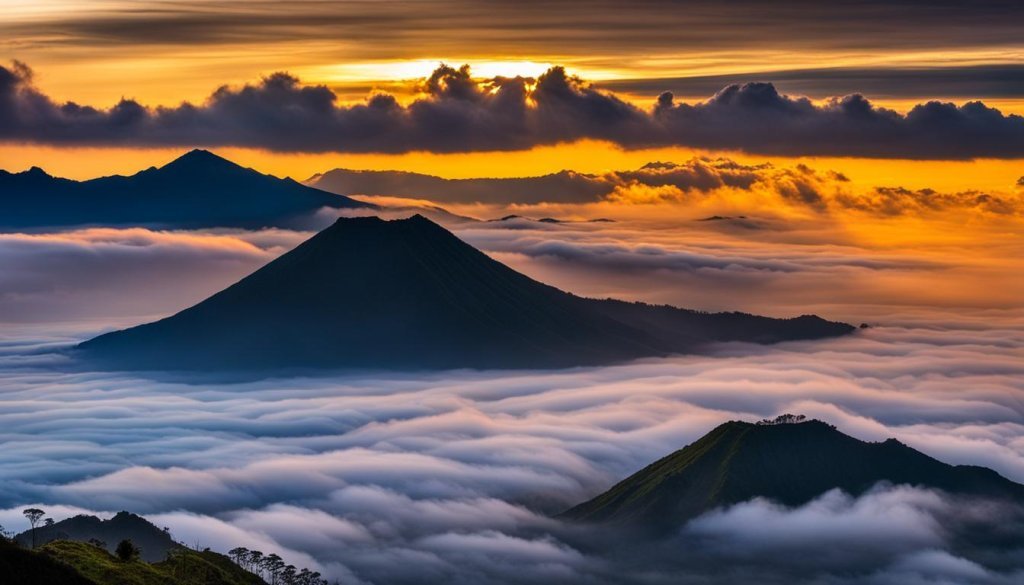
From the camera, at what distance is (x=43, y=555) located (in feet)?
593

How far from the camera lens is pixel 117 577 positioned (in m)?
200

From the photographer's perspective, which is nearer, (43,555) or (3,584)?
(3,584)

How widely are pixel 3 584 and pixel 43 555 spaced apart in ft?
42.3

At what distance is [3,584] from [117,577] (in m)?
32.1

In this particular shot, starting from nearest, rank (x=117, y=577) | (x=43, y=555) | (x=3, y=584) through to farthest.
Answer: (x=3, y=584) → (x=43, y=555) → (x=117, y=577)

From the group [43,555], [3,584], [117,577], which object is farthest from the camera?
[117,577]

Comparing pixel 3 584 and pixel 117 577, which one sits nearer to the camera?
pixel 3 584

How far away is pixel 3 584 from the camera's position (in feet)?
551

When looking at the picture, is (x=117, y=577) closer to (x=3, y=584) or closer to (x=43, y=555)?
(x=43, y=555)

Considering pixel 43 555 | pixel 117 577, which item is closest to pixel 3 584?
pixel 43 555
